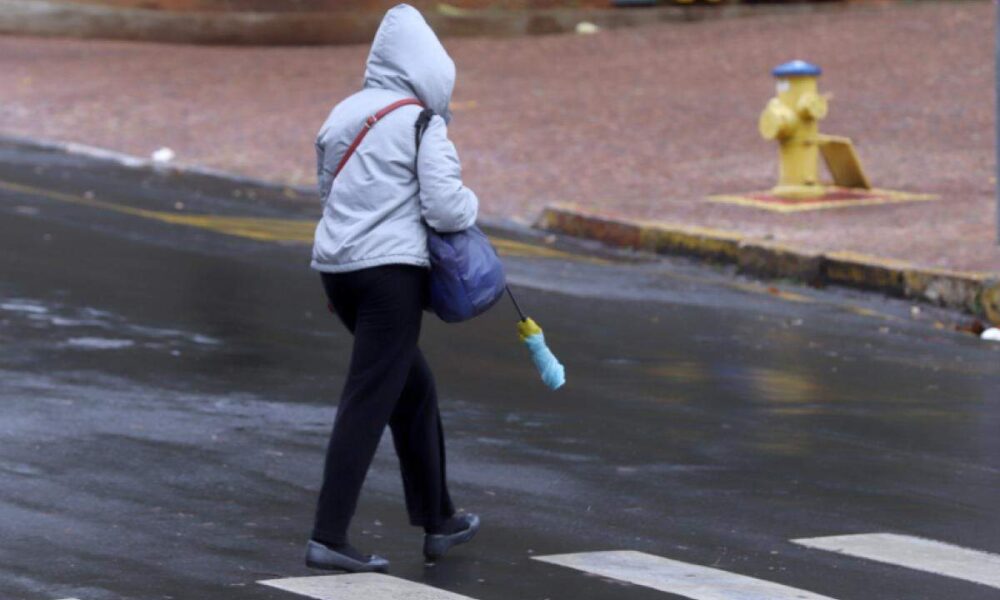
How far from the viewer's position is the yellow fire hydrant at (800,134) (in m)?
Result: 16.2

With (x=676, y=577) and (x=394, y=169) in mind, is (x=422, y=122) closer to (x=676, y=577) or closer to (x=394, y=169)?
(x=394, y=169)

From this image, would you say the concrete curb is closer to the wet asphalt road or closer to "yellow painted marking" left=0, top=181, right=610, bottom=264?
the wet asphalt road

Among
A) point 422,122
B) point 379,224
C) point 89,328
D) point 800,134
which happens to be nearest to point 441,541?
point 379,224

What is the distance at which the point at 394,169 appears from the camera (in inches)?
249

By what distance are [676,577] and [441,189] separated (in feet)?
4.51

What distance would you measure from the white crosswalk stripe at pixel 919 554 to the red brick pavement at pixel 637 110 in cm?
651

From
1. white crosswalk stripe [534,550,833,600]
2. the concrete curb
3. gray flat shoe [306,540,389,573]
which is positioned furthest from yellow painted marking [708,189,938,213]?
gray flat shoe [306,540,389,573]

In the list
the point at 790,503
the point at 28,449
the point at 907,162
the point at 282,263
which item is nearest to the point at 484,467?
the point at 790,503

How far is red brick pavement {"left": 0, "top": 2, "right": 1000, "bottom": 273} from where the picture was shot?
16281 mm

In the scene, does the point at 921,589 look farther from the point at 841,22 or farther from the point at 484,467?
the point at 841,22

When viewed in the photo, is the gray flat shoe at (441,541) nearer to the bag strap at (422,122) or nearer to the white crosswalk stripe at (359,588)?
the white crosswalk stripe at (359,588)

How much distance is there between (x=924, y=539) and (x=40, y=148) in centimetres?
1517

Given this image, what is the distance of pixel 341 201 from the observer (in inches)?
251

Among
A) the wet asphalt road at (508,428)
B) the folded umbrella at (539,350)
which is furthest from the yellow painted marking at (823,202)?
the folded umbrella at (539,350)
